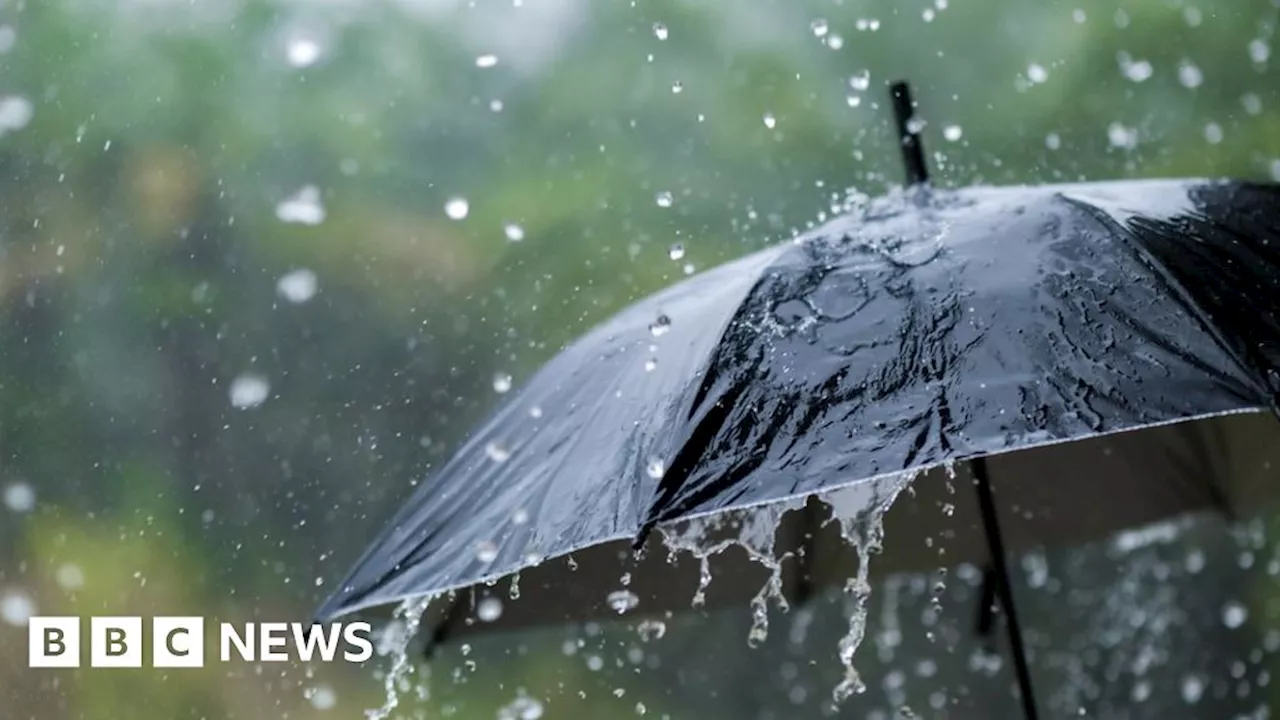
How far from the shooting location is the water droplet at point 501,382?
17.4ft

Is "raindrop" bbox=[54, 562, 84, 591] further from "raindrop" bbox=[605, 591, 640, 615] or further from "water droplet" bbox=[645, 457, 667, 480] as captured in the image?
"water droplet" bbox=[645, 457, 667, 480]

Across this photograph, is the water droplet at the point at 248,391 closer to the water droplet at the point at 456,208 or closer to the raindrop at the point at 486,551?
the water droplet at the point at 456,208

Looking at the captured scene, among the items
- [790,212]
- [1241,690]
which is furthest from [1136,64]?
[1241,690]

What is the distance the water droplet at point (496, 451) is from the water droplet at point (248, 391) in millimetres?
3704

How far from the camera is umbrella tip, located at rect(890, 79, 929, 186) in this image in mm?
1705

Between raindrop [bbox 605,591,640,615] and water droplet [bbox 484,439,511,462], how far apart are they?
376mm

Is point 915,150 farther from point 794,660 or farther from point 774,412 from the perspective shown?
point 794,660

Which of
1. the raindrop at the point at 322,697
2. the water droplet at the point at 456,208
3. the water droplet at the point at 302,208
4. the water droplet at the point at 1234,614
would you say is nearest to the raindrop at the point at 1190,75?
the water droplet at the point at 1234,614

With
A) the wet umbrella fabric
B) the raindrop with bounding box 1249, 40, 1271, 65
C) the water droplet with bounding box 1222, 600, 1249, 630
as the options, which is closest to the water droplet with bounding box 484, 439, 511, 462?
the wet umbrella fabric

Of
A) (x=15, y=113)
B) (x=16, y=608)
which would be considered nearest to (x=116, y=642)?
(x=16, y=608)

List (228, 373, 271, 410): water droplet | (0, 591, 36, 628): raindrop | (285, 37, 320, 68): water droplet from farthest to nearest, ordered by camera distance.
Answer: (285, 37, 320, 68): water droplet
(228, 373, 271, 410): water droplet
(0, 591, 36, 628): raindrop

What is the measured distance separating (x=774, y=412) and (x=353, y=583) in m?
0.53

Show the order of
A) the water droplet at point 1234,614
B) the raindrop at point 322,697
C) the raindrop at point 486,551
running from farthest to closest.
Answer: the water droplet at point 1234,614
the raindrop at point 322,697
the raindrop at point 486,551

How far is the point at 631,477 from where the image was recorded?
1329 millimetres
